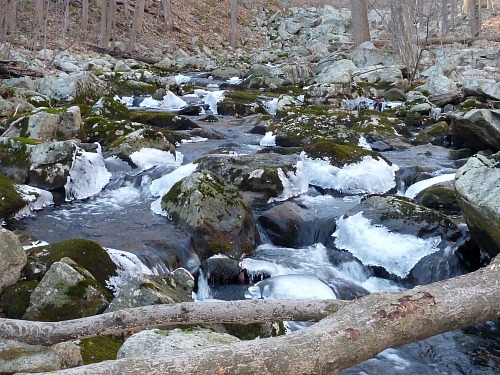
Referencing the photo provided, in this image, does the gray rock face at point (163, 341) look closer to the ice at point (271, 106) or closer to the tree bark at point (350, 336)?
the tree bark at point (350, 336)

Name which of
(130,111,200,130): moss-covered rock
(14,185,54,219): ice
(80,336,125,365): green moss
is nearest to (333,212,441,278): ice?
(80,336,125,365): green moss

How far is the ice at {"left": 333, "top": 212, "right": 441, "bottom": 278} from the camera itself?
6090 millimetres

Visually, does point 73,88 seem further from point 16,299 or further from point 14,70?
point 16,299

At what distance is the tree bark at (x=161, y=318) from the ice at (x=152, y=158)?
631 centimetres

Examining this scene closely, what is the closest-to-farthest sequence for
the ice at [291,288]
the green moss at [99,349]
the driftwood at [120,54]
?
1. the green moss at [99,349]
2. the ice at [291,288]
3. the driftwood at [120,54]

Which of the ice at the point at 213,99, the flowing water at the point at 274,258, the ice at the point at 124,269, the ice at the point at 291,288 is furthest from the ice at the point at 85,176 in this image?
the ice at the point at 213,99

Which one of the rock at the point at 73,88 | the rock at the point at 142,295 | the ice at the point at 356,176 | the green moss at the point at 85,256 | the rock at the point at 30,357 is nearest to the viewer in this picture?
the rock at the point at 30,357

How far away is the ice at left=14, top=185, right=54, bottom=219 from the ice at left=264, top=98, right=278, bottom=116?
725 centimetres

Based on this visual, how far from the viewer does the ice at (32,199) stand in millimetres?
6824

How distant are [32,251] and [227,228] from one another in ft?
7.21

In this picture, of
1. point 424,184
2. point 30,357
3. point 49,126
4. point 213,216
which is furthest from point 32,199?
point 424,184

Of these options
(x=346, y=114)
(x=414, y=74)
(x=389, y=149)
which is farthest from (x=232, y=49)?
(x=389, y=149)

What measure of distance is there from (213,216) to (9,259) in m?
A: 2.63

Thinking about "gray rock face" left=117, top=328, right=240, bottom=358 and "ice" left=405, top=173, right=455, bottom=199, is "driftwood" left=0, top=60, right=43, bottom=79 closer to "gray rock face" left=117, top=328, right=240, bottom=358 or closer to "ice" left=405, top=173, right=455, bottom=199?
"ice" left=405, top=173, right=455, bottom=199
